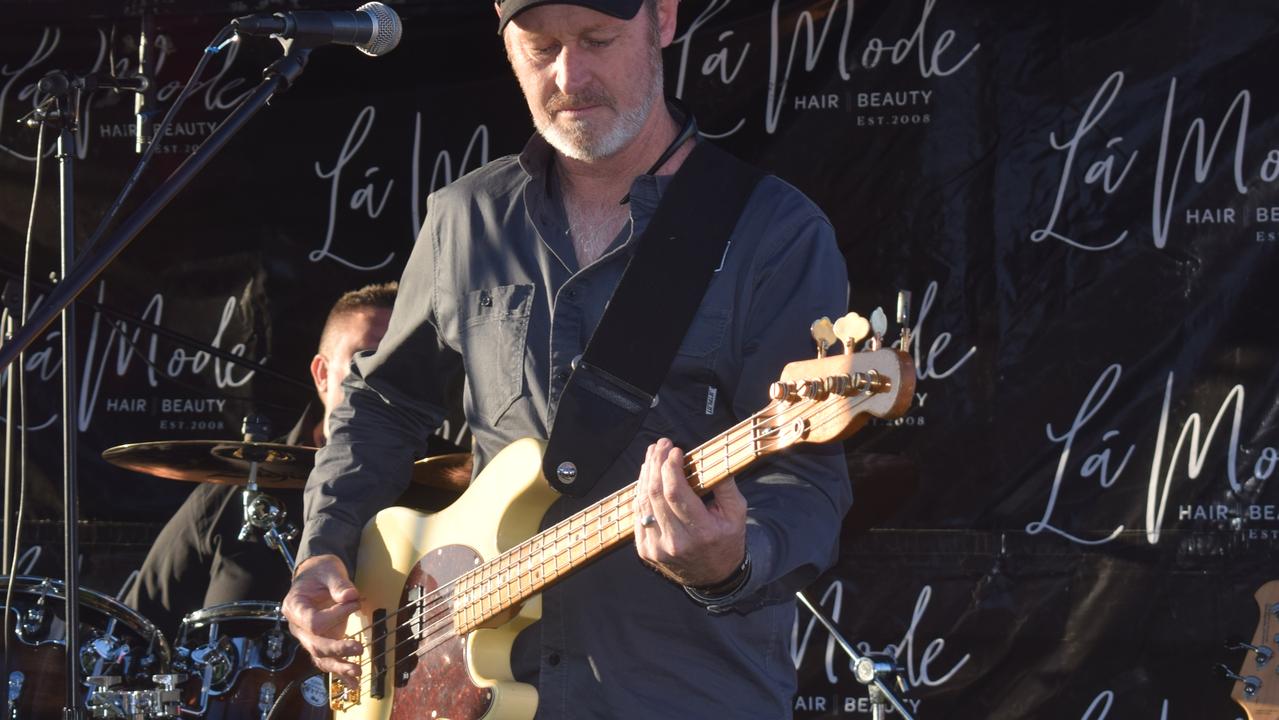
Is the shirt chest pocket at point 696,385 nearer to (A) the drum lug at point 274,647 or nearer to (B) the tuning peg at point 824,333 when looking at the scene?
(B) the tuning peg at point 824,333

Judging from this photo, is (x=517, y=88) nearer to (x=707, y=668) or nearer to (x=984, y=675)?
(x=984, y=675)

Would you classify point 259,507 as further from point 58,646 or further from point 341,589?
point 341,589

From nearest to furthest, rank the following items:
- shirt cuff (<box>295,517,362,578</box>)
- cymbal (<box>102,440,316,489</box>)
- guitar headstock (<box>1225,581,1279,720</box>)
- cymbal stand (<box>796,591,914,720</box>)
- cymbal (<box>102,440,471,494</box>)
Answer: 1. shirt cuff (<box>295,517,362,578</box>)
2. cymbal stand (<box>796,591,914,720</box>)
3. cymbal (<box>102,440,471,494</box>)
4. cymbal (<box>102,440,316,489</box>)
5. guitar headstock (<box>1225,581,1279,720</box>)

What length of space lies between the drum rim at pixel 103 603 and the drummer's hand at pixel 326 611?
1710 millimetres

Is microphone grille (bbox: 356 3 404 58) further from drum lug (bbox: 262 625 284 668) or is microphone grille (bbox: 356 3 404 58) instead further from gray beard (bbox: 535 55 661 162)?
drum lug (bbox: 262 625 284 668)

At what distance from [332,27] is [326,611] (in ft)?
3.60

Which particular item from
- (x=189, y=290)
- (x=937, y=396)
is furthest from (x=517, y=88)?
(x=937, y=396)

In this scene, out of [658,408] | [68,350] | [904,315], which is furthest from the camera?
[68,350]

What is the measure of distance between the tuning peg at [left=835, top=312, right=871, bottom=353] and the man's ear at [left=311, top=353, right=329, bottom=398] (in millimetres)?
3218

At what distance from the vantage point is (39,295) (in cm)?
557

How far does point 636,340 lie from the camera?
8.50ft

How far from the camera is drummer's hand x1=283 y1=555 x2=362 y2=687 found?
2.83m

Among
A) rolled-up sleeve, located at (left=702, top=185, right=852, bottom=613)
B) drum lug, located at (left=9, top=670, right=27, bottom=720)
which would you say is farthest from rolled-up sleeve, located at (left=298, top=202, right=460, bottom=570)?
drum lug, located at (left=9, top=670, right=27, bottom=720)

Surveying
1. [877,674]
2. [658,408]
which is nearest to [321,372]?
[877,674]
